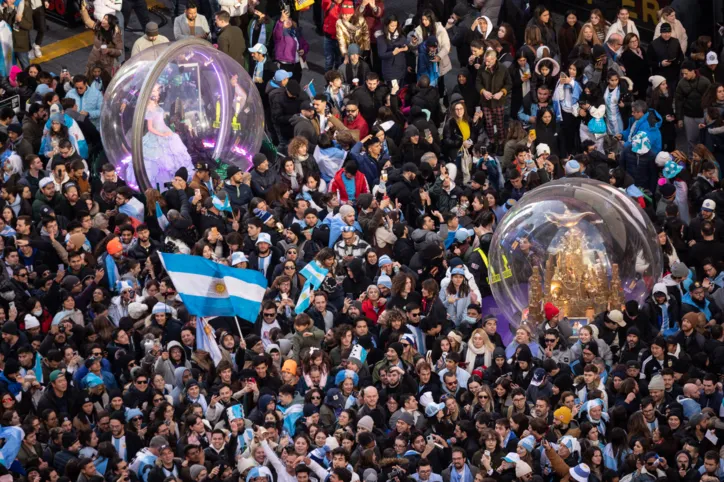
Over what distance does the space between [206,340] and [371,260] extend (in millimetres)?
2742

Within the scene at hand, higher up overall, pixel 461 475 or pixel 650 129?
pixel 650 129

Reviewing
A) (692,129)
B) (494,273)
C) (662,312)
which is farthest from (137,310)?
(692,129)

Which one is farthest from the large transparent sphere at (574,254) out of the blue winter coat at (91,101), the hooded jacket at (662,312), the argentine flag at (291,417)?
the blue winter coat at (91,101)

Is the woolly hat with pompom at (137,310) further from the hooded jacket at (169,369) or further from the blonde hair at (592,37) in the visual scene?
the blonde hair at (592,37)

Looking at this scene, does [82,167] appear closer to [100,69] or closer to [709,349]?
[100,69]

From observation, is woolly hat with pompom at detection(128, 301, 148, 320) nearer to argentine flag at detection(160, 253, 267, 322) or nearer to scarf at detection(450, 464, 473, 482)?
argentine flag at detection(160, 253, 267, 322)

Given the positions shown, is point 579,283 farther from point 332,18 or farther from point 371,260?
point 332,18

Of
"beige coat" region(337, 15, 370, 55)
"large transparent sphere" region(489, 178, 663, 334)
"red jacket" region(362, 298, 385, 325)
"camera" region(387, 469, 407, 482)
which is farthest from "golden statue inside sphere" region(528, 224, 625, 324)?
"beige coat" region(337, 15, 370, 55)

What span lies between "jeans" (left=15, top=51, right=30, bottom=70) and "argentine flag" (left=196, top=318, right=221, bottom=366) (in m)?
9.30

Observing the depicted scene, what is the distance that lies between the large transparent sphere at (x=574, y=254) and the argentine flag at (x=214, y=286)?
3402mm

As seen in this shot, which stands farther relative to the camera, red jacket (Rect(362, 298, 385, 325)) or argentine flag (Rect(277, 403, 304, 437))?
red jacket (Rect(362, 298, 385, 325))

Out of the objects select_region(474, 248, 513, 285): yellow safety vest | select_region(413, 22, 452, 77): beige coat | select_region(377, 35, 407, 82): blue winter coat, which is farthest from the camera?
select_region(413, 22, 452, 77): beige coat

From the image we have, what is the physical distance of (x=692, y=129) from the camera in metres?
29.4

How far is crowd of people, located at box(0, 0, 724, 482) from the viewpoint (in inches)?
910
